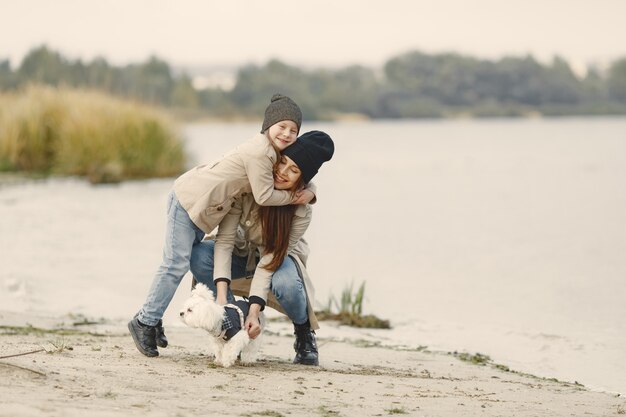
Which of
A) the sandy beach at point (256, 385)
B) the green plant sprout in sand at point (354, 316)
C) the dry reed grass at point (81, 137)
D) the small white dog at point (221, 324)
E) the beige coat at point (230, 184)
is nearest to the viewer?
the sandy beach at point (256, 385)

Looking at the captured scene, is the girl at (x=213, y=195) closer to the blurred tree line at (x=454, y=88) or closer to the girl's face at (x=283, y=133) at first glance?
the girl's face at (x=283, y=133)

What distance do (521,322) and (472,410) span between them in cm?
391

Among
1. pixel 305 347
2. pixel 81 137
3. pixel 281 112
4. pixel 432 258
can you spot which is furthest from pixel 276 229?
pixel 81 137

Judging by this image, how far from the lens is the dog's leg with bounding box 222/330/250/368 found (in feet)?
16.8

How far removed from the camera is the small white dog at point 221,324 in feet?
16.3

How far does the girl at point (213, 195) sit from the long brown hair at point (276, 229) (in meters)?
0.10

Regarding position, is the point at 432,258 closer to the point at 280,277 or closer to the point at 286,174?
the point at 280,277

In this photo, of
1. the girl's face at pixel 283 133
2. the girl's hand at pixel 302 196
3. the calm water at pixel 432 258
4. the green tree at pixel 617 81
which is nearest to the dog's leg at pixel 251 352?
the girl's hand at pixel 302 196

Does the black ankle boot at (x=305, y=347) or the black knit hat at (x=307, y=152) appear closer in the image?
the black knit hat at (x=307, y=152)

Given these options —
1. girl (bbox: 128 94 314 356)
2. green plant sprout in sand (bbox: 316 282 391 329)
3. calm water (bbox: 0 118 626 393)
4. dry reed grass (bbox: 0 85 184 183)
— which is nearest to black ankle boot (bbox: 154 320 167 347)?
girl (bbox: 128 94 314 356)

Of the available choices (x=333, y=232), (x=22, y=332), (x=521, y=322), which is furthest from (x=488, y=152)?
(x=22, y=332)

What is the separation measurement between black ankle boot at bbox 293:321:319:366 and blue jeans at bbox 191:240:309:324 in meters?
0.05

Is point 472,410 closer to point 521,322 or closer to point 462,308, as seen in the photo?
point 521,322

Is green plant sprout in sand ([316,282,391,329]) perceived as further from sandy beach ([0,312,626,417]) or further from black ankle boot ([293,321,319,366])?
black ankle boot ([293,321,319,366])
